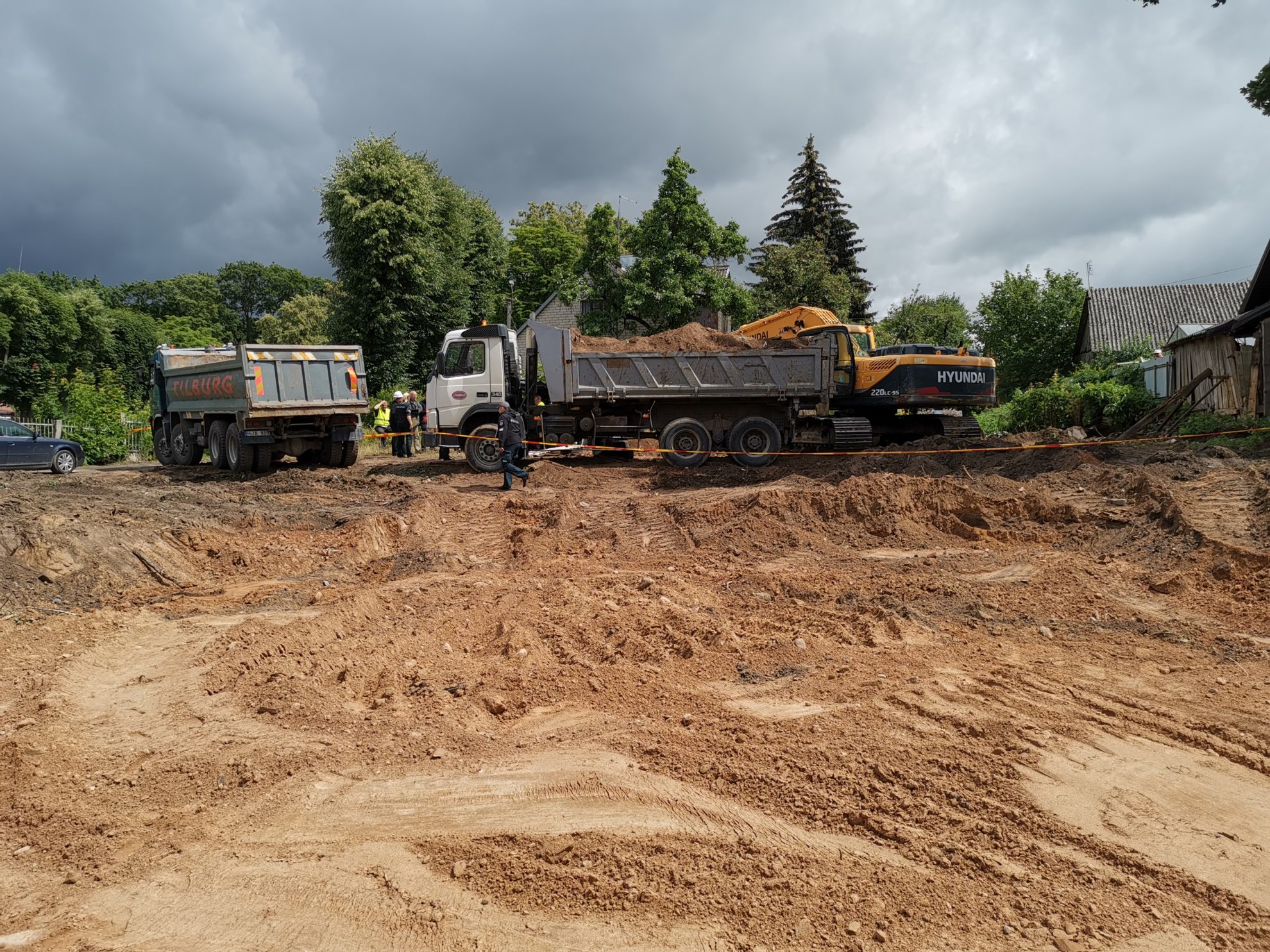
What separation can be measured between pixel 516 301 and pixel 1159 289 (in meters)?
33.9

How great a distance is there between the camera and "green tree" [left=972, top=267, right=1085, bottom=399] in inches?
1512

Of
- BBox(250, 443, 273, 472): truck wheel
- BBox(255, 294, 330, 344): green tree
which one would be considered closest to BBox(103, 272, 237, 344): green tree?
BBox(255, 294, 330, 344): green tree

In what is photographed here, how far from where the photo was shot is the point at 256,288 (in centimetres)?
8719

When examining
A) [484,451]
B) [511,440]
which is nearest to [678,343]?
[484,451]

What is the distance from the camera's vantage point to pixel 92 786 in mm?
4145

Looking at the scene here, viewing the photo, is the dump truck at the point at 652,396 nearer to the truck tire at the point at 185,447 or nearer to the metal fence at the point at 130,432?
the truck tire at the point at 185,447

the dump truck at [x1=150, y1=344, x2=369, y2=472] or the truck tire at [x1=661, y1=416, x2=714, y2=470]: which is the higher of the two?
the dump truck at [x1=150, y1=344, x2=369, y2=472]

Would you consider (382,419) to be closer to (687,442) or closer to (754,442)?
(687,442)

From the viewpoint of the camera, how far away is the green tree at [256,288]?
86.2 metres

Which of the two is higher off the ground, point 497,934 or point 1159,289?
point 1159,289

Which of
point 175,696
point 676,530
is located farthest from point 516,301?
point 175,696

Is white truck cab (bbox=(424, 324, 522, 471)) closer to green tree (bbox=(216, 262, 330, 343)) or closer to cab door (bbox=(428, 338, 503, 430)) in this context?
cab door (bbox=(428, 338, 503, 430))

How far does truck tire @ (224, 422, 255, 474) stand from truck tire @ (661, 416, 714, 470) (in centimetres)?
782

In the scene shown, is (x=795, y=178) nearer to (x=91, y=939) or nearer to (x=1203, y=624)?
(x=1203, y=624)
